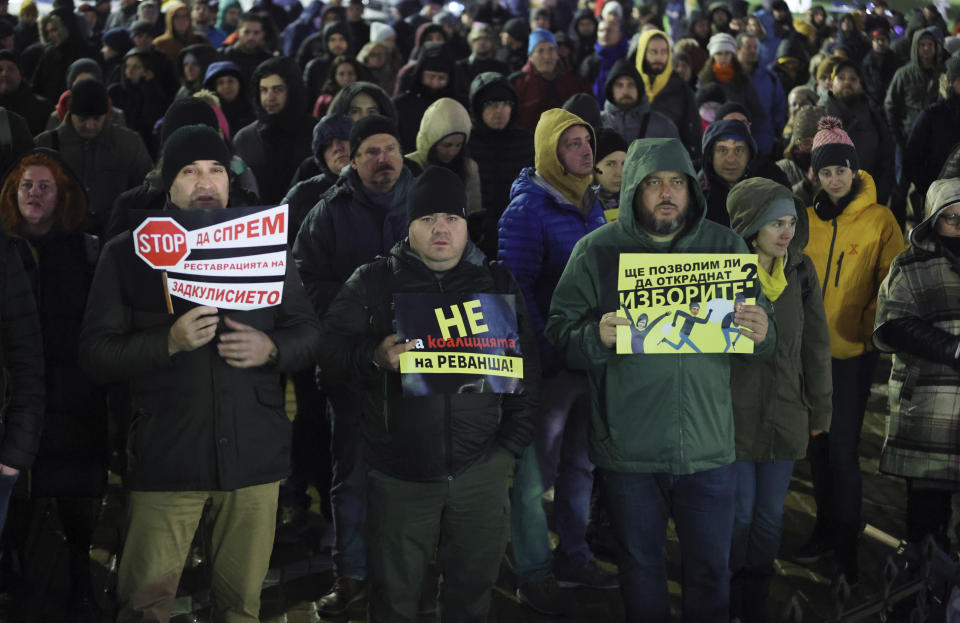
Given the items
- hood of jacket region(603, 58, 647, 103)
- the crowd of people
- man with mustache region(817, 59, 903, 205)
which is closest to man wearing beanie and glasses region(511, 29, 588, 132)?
hood of jacket region(603, 58, 647, 103)

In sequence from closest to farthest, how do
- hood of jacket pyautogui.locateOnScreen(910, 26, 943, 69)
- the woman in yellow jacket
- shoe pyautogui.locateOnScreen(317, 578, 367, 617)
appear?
1. shoe pyautogui.locateOnScreen(317, 578, 367, 617)
2. the woman in yellow jacket
3. hood of jacket pyautogui.locateOnScreen(910, 26, 943, 69)

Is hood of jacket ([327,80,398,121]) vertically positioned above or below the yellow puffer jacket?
above

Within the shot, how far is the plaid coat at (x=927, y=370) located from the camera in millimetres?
5293

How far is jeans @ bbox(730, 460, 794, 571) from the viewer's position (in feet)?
16.4

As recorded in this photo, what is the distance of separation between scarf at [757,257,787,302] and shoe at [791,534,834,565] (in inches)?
68.7

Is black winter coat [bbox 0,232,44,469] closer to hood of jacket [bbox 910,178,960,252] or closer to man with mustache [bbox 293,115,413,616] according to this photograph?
man with mustache [bbox 293,115,413,616]

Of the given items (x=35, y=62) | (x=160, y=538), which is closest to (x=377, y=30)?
(x=35, y=62)

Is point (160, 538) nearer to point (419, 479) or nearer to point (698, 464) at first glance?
point (419, 479)

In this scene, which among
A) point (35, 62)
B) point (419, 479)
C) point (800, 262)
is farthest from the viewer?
point (35, 62)

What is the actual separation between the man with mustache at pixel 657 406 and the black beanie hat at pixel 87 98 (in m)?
4.45

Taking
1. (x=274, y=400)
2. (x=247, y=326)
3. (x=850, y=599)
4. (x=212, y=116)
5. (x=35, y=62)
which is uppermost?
(x=35, y=62)

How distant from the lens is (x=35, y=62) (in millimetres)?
12281

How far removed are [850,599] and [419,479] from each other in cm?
245

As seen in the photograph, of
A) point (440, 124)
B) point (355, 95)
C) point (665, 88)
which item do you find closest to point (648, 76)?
point (665, 88)
